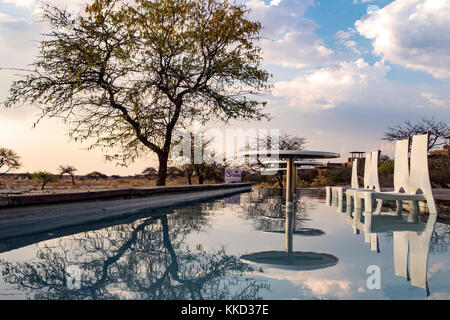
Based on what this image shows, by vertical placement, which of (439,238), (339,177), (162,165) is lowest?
(439,238)

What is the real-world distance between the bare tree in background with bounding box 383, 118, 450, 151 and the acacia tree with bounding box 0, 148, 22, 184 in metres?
19.2

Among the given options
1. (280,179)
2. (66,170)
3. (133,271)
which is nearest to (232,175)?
(280,179)

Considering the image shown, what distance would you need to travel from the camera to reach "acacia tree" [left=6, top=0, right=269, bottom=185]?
8453 millimetres

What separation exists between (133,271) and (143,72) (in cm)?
795

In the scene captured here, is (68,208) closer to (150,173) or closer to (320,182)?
(150,173)

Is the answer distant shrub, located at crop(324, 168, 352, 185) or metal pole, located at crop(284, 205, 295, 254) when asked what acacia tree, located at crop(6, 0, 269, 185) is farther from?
distant shrub, located at crop(324, 168, 352, 185)

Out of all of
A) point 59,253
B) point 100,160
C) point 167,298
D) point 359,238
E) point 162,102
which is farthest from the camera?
point 162,102

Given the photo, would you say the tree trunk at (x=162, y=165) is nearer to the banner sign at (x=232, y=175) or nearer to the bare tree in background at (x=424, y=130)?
the banner sign at (x=232, y=175)

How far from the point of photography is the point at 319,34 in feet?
30.0

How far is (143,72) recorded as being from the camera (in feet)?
30.4

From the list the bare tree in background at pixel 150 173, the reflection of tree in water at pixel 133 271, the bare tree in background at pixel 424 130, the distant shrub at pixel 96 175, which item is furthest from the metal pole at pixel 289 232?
the distant shrub at pixel 96 175

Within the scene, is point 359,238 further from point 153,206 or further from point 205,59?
point 205,59
